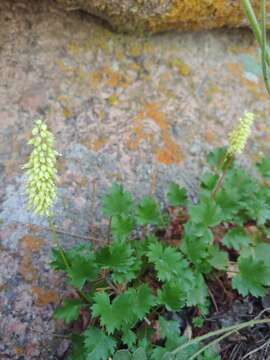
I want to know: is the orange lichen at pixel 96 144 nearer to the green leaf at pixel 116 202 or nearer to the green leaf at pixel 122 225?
the green leaf at pixel 116 202

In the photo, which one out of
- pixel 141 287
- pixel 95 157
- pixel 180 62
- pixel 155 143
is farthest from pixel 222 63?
pixel 141 287

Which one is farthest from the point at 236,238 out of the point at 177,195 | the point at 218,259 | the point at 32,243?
the point at 32,243

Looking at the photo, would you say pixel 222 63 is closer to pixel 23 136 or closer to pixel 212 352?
pixel 23 136

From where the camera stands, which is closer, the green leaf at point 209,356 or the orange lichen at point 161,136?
the green leaf at point 209,356

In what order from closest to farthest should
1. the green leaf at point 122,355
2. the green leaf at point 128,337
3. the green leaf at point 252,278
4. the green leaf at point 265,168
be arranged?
the green leaf at point 122,355, the green leaf at point 128,337, the green leaf at point 252,278, the green leaf at point 265,168

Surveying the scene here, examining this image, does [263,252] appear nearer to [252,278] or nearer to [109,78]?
[252,278]

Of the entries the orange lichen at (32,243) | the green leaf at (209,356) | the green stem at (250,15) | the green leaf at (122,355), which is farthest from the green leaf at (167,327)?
the green stem at (250,15)
